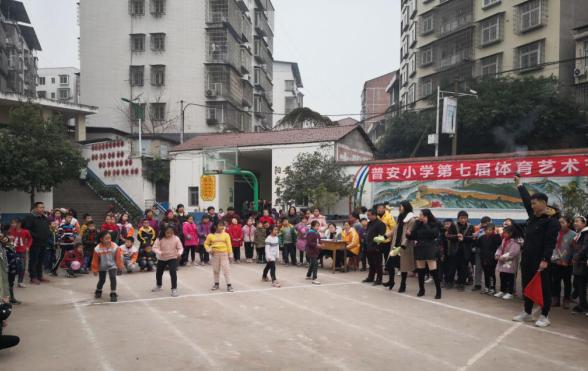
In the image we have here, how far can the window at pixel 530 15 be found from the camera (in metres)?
30.5

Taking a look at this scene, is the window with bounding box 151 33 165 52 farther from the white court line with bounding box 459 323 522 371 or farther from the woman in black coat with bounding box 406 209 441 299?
the white court line with bounding box 459 323 522 371

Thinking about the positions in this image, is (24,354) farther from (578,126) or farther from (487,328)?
(578,126)

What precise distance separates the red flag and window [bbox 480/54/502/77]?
1150 inches

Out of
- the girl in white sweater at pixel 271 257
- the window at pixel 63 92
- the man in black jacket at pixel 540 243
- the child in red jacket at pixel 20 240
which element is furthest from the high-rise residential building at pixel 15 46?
the man in black jacket at pixel 540 243

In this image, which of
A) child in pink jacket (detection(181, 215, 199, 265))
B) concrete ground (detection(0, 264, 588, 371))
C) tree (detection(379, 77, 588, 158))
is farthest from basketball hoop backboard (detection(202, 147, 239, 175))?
concrete ground (detection(0, 264, 588, 371))

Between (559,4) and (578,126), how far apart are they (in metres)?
7.95

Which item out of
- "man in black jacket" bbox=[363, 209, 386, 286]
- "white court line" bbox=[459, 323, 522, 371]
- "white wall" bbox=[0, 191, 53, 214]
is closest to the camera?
"white court line" bbox=[459, 323, 522, 371]

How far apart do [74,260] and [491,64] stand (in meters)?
31.1

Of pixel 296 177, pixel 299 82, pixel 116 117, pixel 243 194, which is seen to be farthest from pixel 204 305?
pixel 299 82

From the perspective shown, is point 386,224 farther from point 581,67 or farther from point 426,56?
point 426,56

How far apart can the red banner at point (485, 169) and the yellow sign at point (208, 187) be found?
10845 mm

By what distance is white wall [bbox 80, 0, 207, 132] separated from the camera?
39.8 meters

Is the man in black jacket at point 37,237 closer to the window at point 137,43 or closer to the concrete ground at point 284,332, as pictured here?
the concrete ground at point 284,332

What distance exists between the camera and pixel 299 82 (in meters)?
82.6
